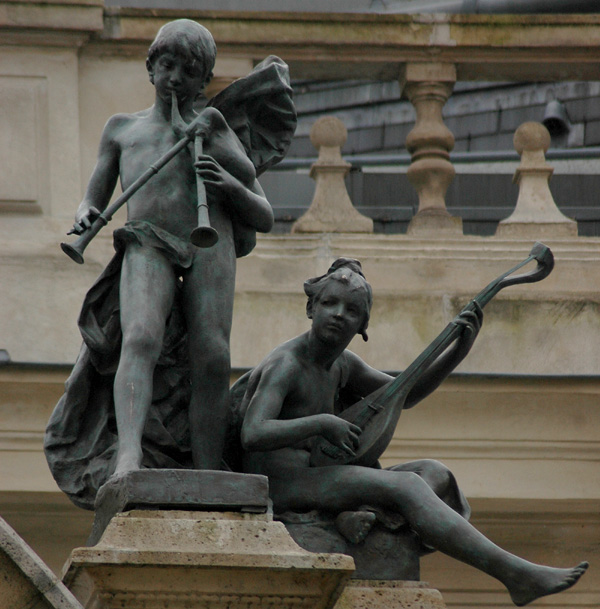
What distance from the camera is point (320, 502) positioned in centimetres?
823

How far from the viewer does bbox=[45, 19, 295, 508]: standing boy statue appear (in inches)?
327

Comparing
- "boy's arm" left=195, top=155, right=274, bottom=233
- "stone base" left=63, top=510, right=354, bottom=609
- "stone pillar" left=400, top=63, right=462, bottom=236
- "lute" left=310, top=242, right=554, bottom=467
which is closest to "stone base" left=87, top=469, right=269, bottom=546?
"stone base" left=63, top=510, right=354, bottom=609

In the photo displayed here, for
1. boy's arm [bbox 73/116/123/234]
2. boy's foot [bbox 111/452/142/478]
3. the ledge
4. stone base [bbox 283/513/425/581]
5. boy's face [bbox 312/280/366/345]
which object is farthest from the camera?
the ledge

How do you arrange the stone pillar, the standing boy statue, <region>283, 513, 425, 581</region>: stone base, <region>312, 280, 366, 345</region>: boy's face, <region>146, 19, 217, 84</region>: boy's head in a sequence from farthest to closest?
the stone pillar
<region>146, 19, 217, 84</region>: boy's head
<region>312, 280, 366, 345</region>: boy's face
the standing boy statue
<region>283, 513, 425, 581</region>: stone base

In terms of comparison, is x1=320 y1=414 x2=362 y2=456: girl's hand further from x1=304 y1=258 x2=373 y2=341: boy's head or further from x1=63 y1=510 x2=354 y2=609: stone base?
x1=63 y1=510 x2=354 y2=609: stone base

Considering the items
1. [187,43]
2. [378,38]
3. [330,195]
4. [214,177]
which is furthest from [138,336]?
[378,38]

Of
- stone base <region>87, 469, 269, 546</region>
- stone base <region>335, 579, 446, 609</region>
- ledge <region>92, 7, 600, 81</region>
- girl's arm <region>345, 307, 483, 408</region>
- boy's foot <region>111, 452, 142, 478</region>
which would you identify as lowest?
stone base <region>335, 579, 446, 609</region>

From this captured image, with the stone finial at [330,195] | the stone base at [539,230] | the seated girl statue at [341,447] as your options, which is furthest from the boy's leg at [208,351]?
the stone base at [539,230]

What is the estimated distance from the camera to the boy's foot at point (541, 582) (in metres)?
8.04

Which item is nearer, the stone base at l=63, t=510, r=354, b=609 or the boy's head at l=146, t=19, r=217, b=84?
the stone base at l=63, t=510, r=354, b=609

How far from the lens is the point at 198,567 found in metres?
7.57

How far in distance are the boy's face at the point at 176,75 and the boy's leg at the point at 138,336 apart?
2.11 ft

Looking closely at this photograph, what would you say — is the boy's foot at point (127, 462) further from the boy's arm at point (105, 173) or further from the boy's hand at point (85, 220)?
the boy's arm at point (105, 173)

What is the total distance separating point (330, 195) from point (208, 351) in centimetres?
Answer: 517
